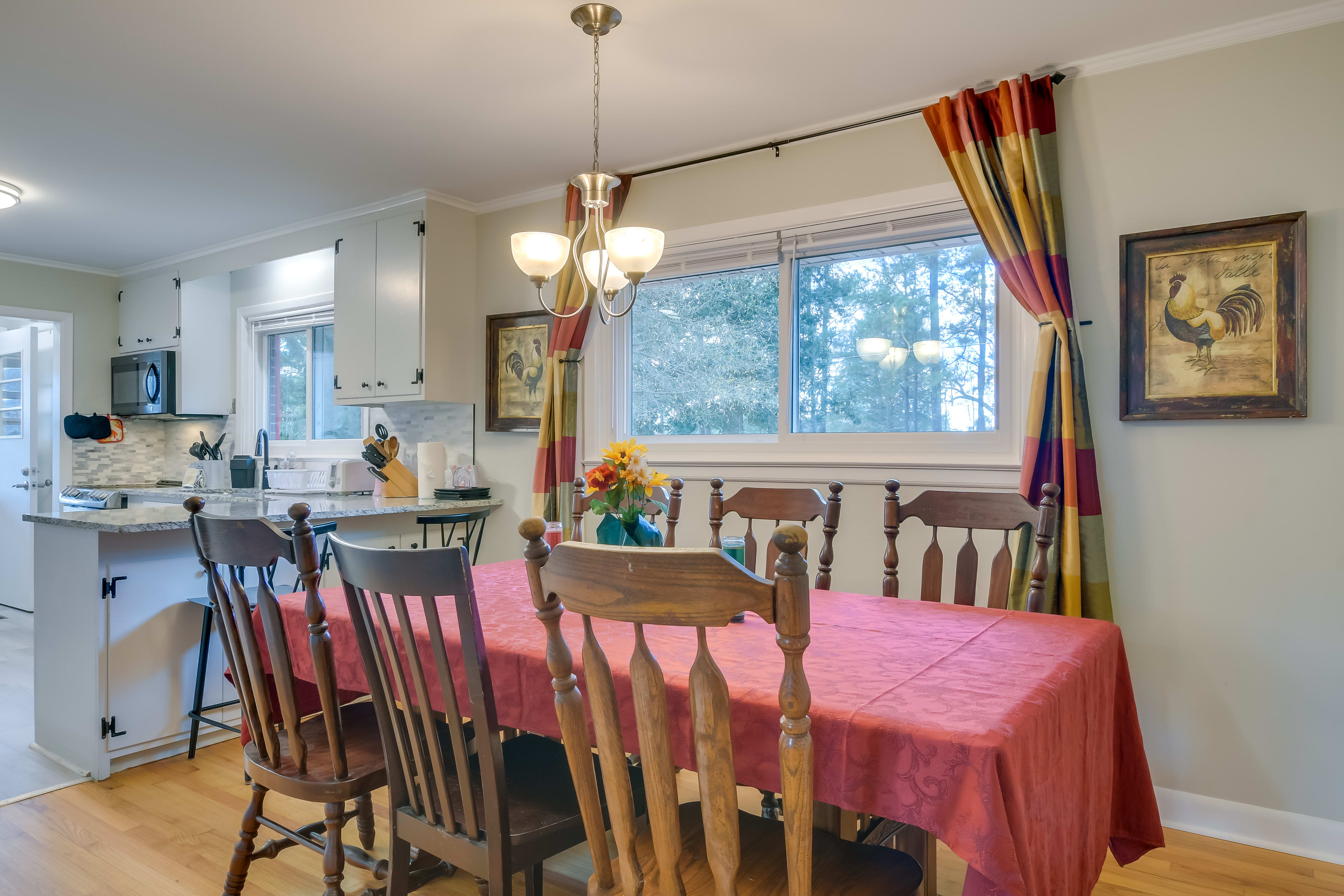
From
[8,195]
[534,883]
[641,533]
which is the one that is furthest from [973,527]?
[8,195]

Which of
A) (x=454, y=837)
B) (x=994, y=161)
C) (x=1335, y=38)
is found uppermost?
(x=1335, y=38)

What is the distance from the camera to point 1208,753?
2.42m

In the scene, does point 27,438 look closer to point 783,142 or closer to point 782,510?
point 783,142

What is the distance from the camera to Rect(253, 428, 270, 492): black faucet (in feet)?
16.2

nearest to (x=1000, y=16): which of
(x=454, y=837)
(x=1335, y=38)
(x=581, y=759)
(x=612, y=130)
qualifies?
(x=1335, y=38)

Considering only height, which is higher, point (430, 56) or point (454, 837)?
point (430, 56)

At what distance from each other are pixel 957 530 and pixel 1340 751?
3.84ft

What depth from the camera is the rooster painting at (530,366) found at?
3.91 meters

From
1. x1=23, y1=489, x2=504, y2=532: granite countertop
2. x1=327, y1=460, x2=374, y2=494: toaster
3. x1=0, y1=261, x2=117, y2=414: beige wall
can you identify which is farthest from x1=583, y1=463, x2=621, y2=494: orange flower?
x1=0, y1=261, x2=117, y2=414: beige wall

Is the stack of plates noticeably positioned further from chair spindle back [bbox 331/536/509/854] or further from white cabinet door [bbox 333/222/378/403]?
chair spindle back [bbox 331/536/509/854]

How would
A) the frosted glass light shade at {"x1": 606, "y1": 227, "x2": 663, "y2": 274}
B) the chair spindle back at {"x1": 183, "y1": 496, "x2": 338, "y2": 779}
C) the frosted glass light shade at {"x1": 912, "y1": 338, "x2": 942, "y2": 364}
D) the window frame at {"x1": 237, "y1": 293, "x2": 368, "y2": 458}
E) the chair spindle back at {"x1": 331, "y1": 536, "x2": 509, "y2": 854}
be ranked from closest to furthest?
the chair spindle back at {"x1": 331, "y1": 536, "x2": 509, "y2": 854}, the chair spindle back at {"x1": 183, "y1": 496, "x2": 338, "y2": 779}, the frosted glass light shade at {"x1": 606, "y1": 227, "x2": 663, "y2": 274}, the frosted glass light shade at {"x1": 912, "y1": 338, "x2": 942, "y2": 364}, the window frame at {"x1": 237, "y1": 293, "x2": 368, "y2": 458}

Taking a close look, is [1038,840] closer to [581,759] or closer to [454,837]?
[581,759]

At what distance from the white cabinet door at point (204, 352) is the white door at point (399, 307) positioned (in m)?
1.79

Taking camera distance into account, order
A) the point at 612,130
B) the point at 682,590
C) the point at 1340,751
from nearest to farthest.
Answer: the point at 682,590 → the point at 1340,751 → the point at 612,130
